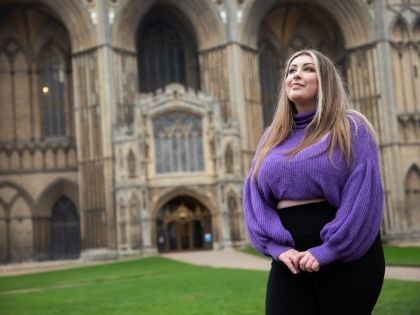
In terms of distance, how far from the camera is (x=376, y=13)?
37.4m

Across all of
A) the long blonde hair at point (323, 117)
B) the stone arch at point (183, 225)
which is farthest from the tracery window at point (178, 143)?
the long blonde hair at point (323, 117)

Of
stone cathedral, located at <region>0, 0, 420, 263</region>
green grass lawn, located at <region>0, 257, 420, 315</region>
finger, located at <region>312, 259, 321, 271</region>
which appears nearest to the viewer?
finger, located at <region>312, 259, 321, 271</region>

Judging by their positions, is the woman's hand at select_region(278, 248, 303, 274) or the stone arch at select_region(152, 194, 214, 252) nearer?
the woman's hand at select_region(278, 248, 303, 274)

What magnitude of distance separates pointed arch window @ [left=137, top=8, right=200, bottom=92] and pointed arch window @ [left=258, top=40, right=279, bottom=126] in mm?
4340

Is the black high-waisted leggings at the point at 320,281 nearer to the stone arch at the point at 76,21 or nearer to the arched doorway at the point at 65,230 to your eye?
the stone arch at the point at 76,21

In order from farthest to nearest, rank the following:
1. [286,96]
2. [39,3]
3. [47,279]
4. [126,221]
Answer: [39,3] → [126,221] → [47,279] → [286,96]

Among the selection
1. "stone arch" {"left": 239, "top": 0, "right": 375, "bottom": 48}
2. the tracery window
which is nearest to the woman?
the tracery window

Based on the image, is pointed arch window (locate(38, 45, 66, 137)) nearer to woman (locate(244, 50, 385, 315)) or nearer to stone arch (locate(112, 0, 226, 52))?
stone arch (locate(112, 0, 226, 52))

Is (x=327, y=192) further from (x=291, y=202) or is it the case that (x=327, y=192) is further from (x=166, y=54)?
(x=166, y=54)

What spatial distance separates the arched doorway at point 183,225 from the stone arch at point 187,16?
8819 millimetres

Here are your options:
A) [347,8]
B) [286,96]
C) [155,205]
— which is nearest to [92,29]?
[155,205]

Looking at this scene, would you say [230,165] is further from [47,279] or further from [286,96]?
[286,96]

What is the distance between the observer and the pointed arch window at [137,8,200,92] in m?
39.3

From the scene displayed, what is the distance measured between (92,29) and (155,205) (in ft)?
32.4
